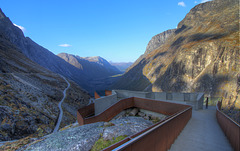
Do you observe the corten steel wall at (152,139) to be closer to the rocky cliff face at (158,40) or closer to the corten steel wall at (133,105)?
the corten steel wall at (133,105)

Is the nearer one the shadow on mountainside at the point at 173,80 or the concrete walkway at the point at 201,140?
the concrete walkway at the point at 201,140

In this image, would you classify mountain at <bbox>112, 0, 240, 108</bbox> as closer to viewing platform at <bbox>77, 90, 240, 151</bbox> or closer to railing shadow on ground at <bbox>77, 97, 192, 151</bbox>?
railing shadow on ground at <bbox>77, 97, 192, 151</bbox>

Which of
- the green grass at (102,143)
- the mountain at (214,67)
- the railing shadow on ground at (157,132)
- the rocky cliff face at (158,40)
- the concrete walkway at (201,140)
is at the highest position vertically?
the rocky cliff face at (158,40)

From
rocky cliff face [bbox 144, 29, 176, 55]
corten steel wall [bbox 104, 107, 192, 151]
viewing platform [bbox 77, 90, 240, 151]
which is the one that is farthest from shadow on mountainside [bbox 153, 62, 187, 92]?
rocky cliff face [bbox 144, 29, 176, 55]

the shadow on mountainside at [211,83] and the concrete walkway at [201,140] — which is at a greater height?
the shadow on mountainside at [211,83]

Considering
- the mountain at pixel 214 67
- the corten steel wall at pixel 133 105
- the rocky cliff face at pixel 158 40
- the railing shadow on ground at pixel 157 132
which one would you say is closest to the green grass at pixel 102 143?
the railing shadow on ground at pixel 157 132

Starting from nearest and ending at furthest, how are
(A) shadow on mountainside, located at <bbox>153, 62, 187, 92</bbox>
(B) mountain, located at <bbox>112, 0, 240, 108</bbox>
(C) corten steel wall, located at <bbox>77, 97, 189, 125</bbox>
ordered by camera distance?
1. (C) corten steel wall, located at <bbox>77, 97, 189, 125</bbox>
2. (B) mountain, located at <bbox>112, 0, 240, 108</bbox>
3. (A) shadow on mountainside, located at <bbox>153, 62, 187, 92</bbox>

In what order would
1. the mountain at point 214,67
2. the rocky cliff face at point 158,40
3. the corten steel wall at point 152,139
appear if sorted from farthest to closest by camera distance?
the rocky cliff face at point 158,40, the mountain at point 214,67, the corten steel wall at point 152,139

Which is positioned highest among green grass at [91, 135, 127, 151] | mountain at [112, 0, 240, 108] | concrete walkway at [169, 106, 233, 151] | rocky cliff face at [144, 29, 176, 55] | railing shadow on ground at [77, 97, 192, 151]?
rocky cliff face at [144, 29, 176, 55]

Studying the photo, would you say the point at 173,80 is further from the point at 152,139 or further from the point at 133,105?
the point at 152,139

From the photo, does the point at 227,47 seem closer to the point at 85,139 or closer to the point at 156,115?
the point at 156,115

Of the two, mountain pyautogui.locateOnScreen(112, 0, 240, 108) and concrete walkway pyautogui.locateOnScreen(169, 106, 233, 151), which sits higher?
mountain pyautogui.locateOnScreen(112, 0, 240, 108)

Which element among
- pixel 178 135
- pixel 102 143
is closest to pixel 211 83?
pixel 178 135

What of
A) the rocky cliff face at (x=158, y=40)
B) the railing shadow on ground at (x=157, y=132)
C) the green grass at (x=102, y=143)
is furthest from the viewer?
the rocky cliff face at (x=158, y=40)
